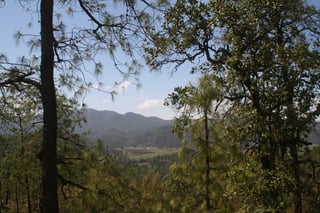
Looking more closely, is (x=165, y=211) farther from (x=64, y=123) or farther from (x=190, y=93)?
(x=64, y=123)

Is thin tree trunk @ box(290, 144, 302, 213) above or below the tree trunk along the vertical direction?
below

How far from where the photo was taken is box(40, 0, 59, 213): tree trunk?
5016mm

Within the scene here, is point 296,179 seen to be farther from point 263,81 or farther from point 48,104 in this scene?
point 48,104

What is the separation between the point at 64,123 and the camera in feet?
45.9

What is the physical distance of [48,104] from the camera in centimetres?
510

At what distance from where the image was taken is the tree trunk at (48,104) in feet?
16.5

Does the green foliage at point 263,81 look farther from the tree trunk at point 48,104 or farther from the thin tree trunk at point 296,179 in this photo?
the tree trunk at point 48,104

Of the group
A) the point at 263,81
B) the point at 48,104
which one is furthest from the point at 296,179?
the point at 48,104

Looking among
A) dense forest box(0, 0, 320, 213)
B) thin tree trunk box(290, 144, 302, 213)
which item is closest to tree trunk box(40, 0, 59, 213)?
dense forest box(0, 0, 320, 213)

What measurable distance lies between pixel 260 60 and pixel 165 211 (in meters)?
5.24

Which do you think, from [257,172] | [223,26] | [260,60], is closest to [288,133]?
[257,172]

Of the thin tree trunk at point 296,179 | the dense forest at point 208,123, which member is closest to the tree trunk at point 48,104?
the dense forest at point 208,123

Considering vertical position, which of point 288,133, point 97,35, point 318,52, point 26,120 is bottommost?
point 288,133

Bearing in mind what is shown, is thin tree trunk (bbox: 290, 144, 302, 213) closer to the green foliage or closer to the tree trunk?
the green foliage
